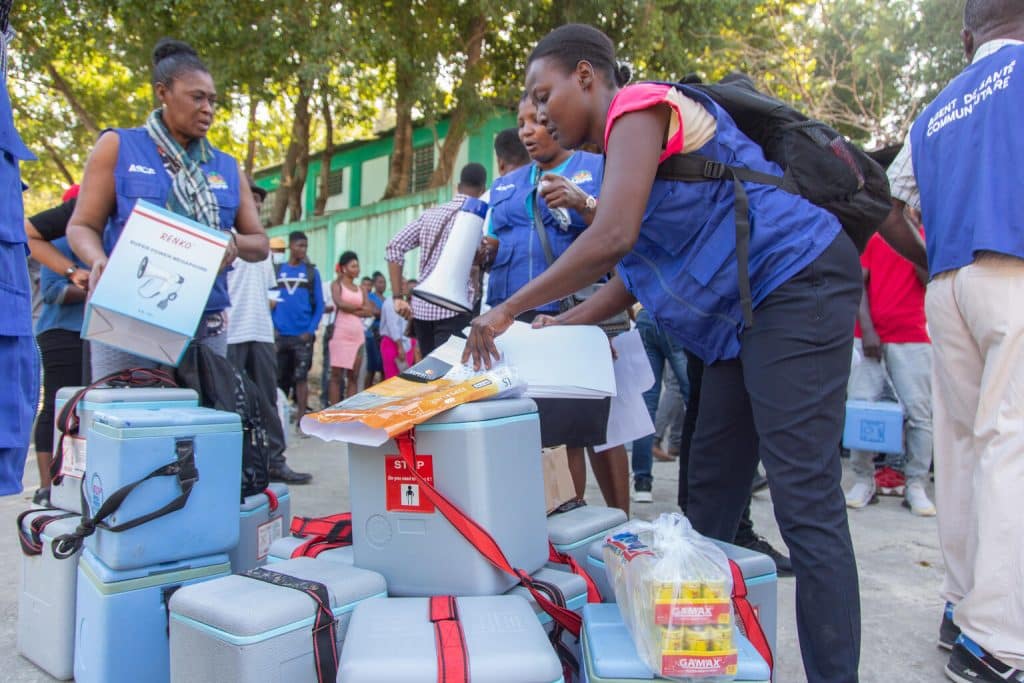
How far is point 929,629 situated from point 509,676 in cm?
186

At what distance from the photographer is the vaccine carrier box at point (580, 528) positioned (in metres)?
2.25

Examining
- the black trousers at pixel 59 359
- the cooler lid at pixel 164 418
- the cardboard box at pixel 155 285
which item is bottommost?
the cooler lid at pixel 164 418

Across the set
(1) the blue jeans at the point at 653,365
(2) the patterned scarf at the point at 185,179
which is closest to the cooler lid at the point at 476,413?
(2) the patterned scarf at the point at 185,179

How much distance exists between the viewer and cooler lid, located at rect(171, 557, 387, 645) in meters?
1.55

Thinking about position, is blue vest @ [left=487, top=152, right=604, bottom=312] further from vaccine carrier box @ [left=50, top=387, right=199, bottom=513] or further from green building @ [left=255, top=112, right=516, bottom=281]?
green building @ [left=255, top=112, right=516, bottom=281]

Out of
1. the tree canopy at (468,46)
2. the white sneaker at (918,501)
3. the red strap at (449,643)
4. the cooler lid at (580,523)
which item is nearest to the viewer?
the red strap at (449,643)

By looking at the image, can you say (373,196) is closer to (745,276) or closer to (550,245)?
(550,245)

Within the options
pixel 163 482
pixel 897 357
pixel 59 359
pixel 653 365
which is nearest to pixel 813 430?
pixel 163 482

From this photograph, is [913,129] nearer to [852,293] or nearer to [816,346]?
[852,293]

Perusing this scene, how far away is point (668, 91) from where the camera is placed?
68.7 inches

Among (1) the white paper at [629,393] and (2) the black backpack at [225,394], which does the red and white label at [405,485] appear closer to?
(2) the black backpack at [225,394]

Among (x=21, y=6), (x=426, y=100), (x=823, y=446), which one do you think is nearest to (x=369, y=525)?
(x=823, y=446)

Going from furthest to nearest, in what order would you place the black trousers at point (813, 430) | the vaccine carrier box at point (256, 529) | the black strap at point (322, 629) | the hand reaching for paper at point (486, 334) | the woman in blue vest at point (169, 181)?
the woman in blue vest at point (169, 181)
the vaccine carrier box at point (256, 529)
the hand reaching for paper at point (486, 334)
the black trousers at point (813, 430)
the black strap at point (322, 629)

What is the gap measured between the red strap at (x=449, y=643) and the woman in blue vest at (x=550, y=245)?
1288 mm
